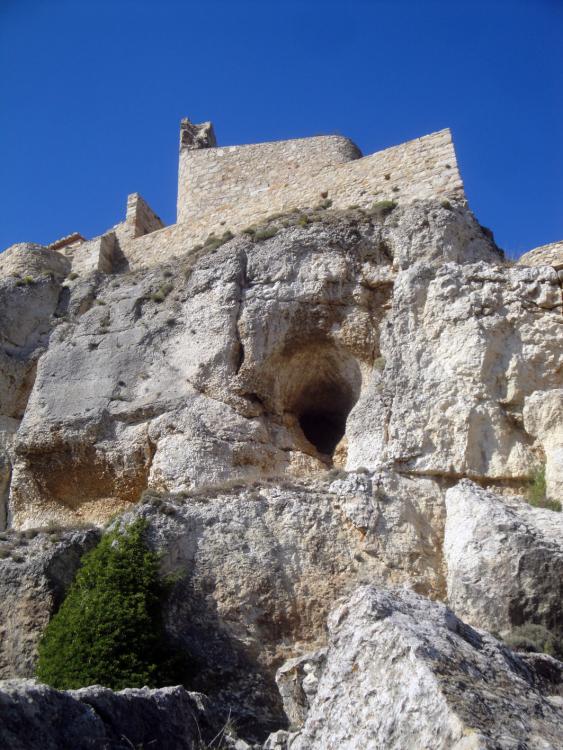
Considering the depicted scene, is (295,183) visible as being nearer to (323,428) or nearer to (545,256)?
(323,428)

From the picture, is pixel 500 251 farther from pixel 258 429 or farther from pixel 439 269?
pixel 258 429

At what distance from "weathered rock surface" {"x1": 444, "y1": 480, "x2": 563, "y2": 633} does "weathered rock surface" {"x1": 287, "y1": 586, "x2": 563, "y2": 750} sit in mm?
2843

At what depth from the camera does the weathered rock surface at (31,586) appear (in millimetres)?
11539

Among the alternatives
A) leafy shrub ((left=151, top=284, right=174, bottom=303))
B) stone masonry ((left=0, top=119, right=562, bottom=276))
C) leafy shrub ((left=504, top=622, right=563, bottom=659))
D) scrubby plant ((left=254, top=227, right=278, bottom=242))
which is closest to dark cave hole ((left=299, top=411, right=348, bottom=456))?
scrubby plant ((left=254, top=227, right=278, bottom=242))

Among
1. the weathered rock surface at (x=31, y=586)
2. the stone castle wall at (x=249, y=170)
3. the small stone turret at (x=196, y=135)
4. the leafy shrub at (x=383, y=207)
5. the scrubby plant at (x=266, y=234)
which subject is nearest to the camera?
the weathered rock surface at (x=31, y=586)

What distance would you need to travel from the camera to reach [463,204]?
16344 millimetres

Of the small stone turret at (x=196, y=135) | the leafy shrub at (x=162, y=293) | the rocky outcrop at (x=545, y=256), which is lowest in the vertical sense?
the rocky outcrop at (x=545, y=256)

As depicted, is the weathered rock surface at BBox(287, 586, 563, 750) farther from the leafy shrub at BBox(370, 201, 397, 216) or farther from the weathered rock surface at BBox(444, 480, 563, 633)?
the leafy shrub at BBox(370, 201, 397, 216)

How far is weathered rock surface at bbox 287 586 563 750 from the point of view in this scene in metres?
5.46

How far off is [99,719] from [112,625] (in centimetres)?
449

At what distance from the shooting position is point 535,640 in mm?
9508

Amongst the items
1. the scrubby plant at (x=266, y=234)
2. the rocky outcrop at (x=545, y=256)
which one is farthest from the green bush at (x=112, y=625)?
the rocky outcrop at (x=545, y=256)

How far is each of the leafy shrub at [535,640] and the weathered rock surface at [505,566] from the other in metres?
0.26

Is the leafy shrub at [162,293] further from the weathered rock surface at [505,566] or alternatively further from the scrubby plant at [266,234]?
the weathered rock surface at [505,566]
